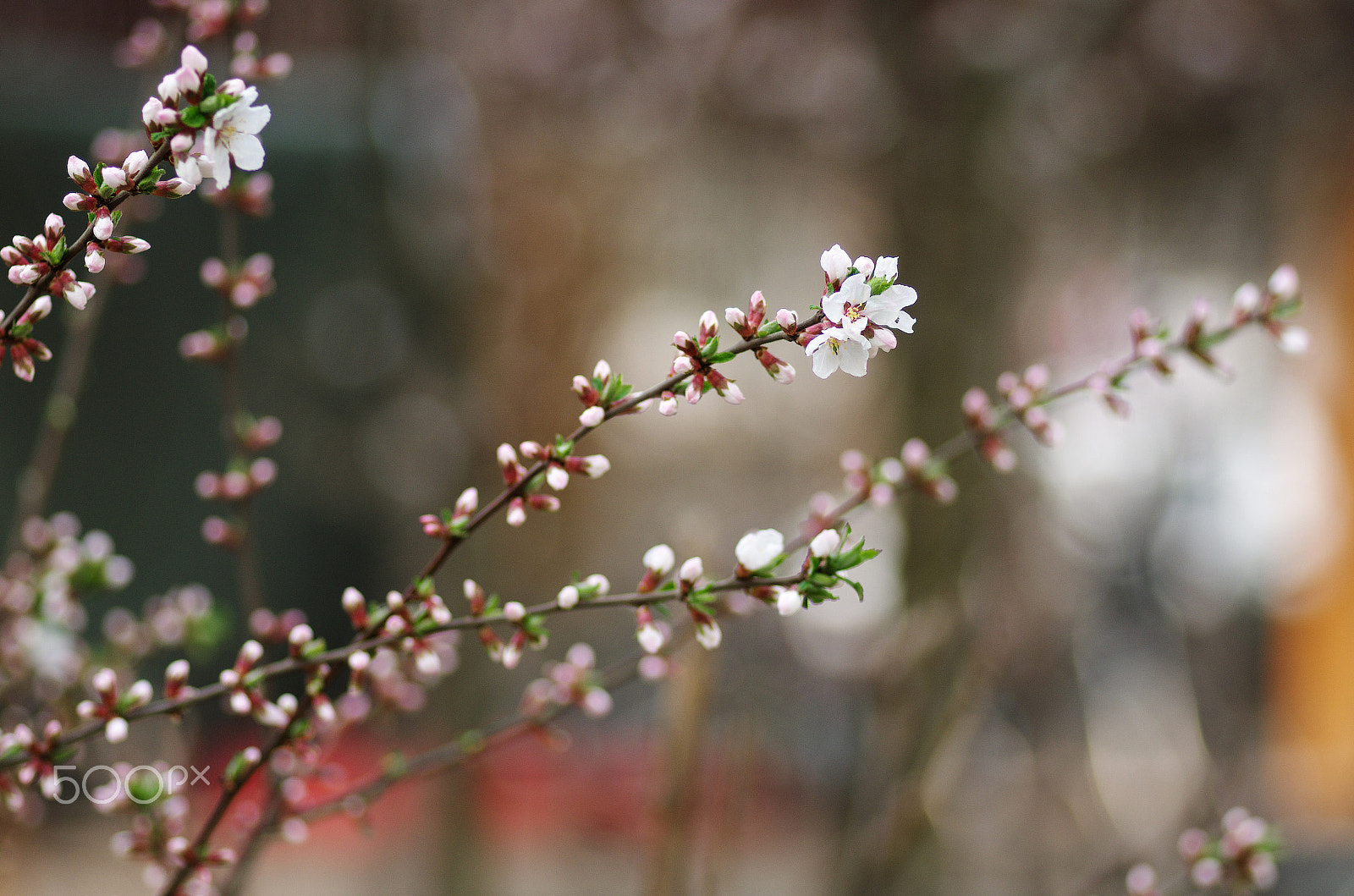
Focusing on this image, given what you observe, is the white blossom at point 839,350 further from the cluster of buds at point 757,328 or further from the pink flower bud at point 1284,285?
the pink flower bud at point 1284,285

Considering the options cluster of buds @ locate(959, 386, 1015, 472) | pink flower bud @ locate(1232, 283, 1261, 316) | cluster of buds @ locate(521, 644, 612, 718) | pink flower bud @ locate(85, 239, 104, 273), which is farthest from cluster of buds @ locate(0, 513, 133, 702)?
pink flower bud @ locate(1232, 283, 1261, 316)

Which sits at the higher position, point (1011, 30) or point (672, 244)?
point (672, 244)

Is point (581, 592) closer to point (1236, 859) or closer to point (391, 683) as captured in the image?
point (391, 683)

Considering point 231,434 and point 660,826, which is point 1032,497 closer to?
point 660,826

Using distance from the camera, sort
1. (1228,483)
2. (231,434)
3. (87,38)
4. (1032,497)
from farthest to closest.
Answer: (1228,483), (87,38), (1032,497), (231,434)

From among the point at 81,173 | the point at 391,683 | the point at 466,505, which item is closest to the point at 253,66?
the point at 81,173

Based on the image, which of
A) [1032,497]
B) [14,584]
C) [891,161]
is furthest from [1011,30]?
[14,584]

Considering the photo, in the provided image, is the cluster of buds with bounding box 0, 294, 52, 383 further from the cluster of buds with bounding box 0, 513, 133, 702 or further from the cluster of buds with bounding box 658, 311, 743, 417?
the cluster of buds with bounding box 0, 513, 133, 702
